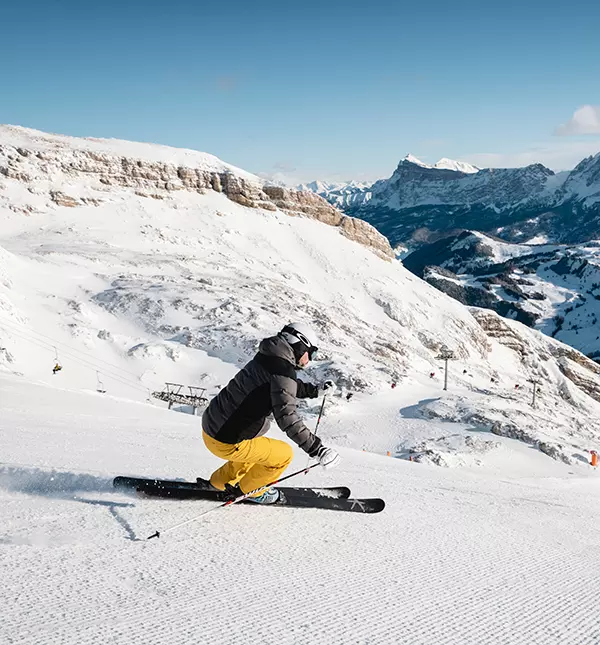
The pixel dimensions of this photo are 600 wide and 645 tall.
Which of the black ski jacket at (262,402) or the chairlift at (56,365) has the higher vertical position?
the black ski jacket at (262,402)

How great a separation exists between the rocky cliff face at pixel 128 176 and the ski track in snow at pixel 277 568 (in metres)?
63.2

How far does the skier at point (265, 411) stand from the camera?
469 centimetres

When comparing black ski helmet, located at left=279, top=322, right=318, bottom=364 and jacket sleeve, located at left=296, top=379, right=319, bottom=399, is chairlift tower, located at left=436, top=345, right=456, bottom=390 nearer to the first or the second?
jacket sleeve, located at left=296, top=379, right=319, bottom=399

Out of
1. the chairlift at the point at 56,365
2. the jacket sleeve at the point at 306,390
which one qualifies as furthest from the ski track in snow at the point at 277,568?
the chairlift at the point at 56,365

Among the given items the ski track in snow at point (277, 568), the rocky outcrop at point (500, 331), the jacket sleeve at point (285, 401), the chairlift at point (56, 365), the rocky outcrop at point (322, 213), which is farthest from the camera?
the rocky outcrop at point (322, 213)

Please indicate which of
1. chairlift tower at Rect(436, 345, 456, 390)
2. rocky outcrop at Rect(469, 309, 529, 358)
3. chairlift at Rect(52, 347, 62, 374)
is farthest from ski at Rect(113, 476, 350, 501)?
rocky outcrop at Rect(469, 309, 529, 358)

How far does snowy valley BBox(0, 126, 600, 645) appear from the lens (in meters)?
3.48

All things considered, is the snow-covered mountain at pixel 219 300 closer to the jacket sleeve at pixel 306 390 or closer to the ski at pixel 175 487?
the ski at pixel 175 487

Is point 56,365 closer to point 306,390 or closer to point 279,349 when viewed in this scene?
point 306,390

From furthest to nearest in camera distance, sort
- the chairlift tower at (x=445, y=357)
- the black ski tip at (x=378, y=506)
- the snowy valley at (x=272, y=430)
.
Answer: the chairlift tower at (x=445, y=357), the black ski tip at (x=378, y=506), the snowy valley at (x=272, y=430)

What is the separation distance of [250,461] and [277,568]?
4.17 feet

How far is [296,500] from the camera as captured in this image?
5453 millimetres

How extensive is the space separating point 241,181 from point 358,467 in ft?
244

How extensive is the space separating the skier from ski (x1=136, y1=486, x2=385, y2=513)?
33 centimetres
